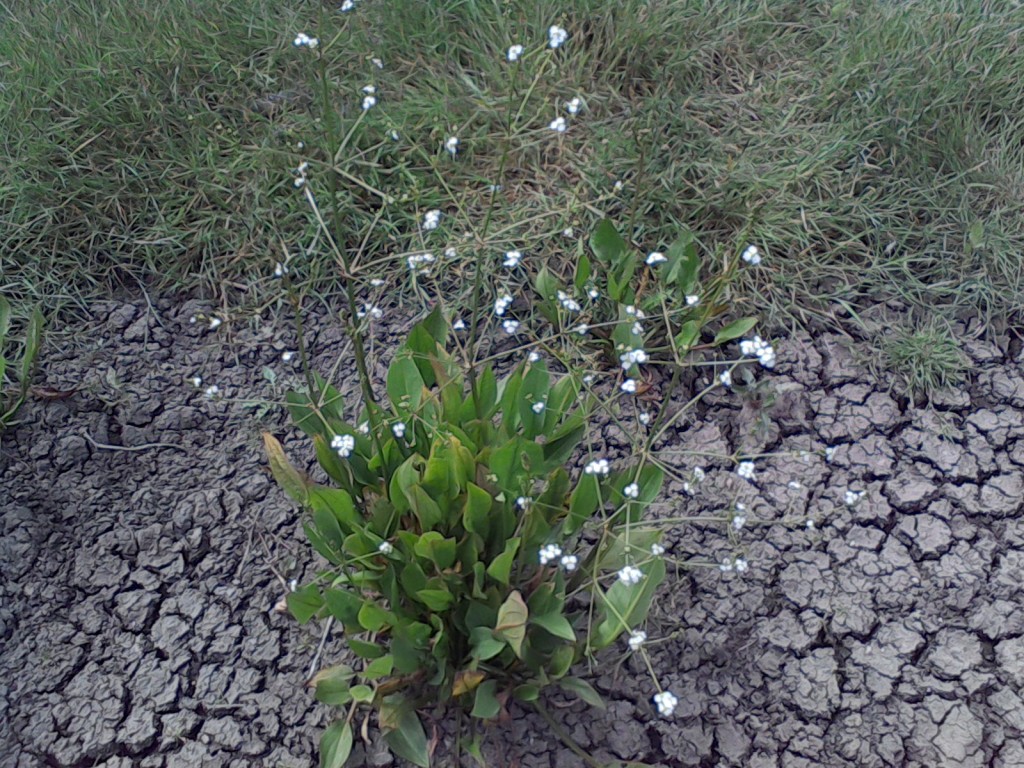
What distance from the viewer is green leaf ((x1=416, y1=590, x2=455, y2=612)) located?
1646 mm

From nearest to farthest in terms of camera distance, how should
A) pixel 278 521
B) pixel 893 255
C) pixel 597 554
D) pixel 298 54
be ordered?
pixel 597 554, pixel 278 521, pixel 893 255, pixel 298 54

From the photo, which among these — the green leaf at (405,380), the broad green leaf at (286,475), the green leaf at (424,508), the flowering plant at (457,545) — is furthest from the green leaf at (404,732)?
the green leaf at (405,380)

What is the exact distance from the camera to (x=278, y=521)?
2.19m

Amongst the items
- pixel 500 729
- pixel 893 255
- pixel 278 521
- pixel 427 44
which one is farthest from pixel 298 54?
pixel 500 729

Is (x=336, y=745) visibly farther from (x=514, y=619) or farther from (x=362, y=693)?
(x=514, y=619)

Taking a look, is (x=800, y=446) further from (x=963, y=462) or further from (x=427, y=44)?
(x=427, y=44)

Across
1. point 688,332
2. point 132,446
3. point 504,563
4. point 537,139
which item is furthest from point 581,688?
point 537,139

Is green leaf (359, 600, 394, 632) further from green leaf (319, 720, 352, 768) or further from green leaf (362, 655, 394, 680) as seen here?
green leaf (319, 720, 352, 768)

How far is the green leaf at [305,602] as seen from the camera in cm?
173

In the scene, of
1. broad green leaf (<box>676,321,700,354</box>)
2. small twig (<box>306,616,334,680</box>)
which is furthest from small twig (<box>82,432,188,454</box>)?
broad green leaf (<box>676,321,700,354</box>)

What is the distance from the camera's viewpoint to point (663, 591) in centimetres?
205

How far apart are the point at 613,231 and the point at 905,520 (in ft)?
3.18

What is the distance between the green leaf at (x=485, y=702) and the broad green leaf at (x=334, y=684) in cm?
24

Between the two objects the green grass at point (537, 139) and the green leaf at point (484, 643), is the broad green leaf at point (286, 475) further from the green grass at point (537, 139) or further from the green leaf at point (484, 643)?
the green grass at point (537, 139)
